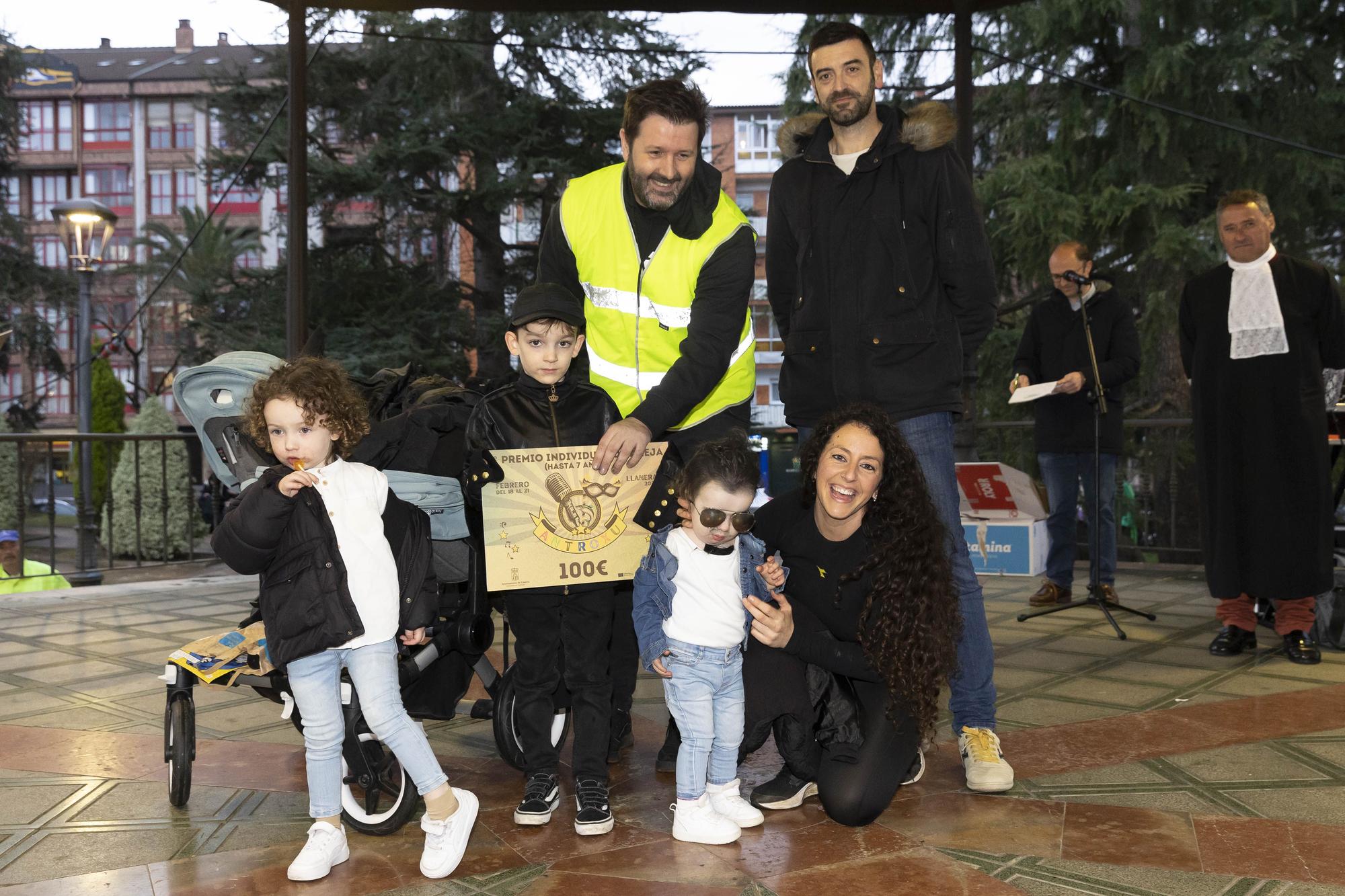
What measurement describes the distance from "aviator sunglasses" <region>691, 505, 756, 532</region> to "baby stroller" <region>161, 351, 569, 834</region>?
707mm

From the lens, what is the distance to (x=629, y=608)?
10.6ft

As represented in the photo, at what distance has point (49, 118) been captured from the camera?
48.4m

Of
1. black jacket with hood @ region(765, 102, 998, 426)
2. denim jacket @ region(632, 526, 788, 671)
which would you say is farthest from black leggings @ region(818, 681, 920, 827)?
black jacket with hood @ region(765, 102, 998, 426)

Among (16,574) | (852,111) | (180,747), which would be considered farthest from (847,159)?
(16,574)

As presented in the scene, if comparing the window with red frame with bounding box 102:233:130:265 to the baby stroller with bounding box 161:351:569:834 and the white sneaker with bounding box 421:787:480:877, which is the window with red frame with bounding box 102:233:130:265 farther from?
the white sneaker with bounding box 421:787:480:877

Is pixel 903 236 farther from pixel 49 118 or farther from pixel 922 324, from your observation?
pixel 49 118

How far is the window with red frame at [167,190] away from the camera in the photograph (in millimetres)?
46125

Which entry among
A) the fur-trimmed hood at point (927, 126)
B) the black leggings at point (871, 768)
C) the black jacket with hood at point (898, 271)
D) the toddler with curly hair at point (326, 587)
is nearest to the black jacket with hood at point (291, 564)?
the toddler with curly hair at point (326, 587)

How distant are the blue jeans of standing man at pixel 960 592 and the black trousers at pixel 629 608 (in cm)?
45

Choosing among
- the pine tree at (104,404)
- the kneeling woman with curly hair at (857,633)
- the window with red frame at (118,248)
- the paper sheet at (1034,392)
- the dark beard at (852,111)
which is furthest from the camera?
the window with red frame at (118,248)

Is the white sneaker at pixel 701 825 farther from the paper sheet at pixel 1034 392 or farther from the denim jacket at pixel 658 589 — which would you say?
the paper sheet at pixel 1034 392

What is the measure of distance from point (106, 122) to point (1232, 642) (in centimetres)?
5267

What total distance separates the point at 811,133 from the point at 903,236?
0.45 metres

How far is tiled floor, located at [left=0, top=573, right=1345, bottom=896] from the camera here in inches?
92.8
